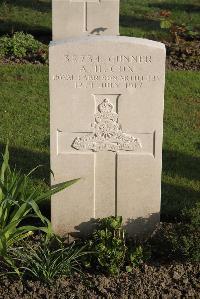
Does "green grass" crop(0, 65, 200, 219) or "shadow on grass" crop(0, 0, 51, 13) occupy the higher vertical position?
"shadow on grass" crop(0, 0, 51, 13)

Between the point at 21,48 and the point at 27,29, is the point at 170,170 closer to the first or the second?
the point at 21,48

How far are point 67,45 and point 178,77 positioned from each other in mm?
5259

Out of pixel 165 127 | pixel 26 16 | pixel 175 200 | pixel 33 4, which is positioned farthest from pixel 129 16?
pixel 175 200

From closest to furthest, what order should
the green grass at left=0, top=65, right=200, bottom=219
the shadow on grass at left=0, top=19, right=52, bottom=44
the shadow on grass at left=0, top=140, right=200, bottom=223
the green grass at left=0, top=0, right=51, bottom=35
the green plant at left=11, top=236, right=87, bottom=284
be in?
1. the green plant at left=11, top=236, right=87, bottom=284
2. the shadow on grass at left=0, top=140, right=200, bottom=223
3. the green grass at left=0, top=65, right=200, bottom=219
4. the shadow on grass at left=0, top=19, right=52, bottom=44
5. the green grass at left=0, top=0, right=51, bottom=35

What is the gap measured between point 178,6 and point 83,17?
5.73 meters

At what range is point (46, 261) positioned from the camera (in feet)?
16.0

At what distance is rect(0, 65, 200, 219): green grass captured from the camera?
679cm

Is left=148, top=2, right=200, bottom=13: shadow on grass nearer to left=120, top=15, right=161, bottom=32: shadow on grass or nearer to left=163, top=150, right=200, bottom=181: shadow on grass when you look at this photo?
left=120, top=15, right=161, bottom=32: shadow on grass

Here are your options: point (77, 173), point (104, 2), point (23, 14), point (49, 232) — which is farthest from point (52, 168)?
point (23, 14)

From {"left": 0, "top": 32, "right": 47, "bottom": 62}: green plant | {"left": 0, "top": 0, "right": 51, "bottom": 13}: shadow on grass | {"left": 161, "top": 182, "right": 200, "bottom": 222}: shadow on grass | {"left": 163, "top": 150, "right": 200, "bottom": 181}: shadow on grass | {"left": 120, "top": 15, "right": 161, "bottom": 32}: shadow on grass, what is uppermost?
{"left": 0, "top": 0, "right": 51, "bottom": 13}: shadow on grass

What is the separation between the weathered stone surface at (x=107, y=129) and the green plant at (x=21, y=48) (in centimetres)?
553

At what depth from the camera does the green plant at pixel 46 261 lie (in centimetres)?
486

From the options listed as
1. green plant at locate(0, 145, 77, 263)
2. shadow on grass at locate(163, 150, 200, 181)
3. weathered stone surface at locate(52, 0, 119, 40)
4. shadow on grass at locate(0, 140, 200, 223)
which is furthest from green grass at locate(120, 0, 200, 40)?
green plant at locate(0, 145, 77, 263)

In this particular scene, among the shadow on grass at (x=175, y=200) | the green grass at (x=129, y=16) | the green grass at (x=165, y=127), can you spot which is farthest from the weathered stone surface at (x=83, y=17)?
the shadow on grass at (x=175, y=200)
